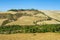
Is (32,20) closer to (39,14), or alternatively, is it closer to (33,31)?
(39,14)

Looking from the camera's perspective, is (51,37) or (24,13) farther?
(24,13)

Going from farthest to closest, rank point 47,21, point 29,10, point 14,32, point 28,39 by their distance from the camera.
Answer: point 29,10
point 47,21
point 14,32
point 28,39

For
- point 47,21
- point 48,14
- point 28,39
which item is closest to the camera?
point 28,39

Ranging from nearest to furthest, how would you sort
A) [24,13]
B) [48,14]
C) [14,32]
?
[14,32]
[48,14]
[24,13]

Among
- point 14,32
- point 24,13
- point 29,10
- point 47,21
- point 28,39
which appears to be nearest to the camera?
point 28,39

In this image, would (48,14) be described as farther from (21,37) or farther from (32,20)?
(21,37)

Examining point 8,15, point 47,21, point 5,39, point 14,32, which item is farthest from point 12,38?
point 8,15

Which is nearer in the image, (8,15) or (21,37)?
(21,37)

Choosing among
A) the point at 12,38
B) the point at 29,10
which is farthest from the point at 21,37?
the point at 29,10
